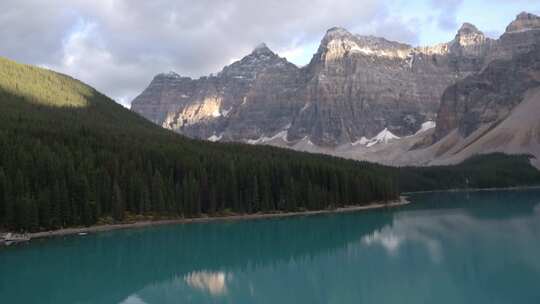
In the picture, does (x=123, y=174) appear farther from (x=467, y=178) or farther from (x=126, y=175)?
(x=467, y=178)

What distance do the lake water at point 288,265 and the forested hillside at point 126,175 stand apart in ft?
25.4

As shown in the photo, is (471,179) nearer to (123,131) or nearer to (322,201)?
(322,201)

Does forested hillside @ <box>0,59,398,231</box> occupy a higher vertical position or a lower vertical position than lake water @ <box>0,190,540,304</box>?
higher

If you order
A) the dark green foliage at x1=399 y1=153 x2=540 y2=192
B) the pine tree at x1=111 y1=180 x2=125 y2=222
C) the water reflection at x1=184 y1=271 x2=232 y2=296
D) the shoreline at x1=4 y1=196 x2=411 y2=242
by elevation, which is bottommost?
the water reflection at x1=184 y1=271 x2=232 y2=296

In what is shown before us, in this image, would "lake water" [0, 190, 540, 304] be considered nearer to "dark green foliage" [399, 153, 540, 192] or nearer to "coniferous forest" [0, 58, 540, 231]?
"coniferous forest" [0, 58, 540, 231]

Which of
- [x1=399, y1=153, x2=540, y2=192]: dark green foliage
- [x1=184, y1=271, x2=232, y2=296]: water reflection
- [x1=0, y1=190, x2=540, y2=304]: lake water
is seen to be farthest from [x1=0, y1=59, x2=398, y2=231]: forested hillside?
[x1=399, y1=153, x2=540, y2=192]: dark green foliage

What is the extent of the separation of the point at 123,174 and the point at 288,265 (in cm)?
4488

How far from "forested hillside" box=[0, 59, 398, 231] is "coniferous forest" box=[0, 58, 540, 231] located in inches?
5.7

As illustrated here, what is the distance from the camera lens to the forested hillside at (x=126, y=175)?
243 ft

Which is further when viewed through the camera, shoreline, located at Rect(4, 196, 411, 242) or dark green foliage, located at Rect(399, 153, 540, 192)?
dark green foliage, located at Rect(399, 153, 540, 192)

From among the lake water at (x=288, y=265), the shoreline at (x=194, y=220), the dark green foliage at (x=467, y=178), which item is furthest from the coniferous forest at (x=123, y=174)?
the dark green foliage at (x=467, y=178)

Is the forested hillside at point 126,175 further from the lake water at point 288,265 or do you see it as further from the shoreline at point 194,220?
the lake water at point 288,265

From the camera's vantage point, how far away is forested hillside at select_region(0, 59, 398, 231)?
7412cm

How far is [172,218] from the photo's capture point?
8825cm
